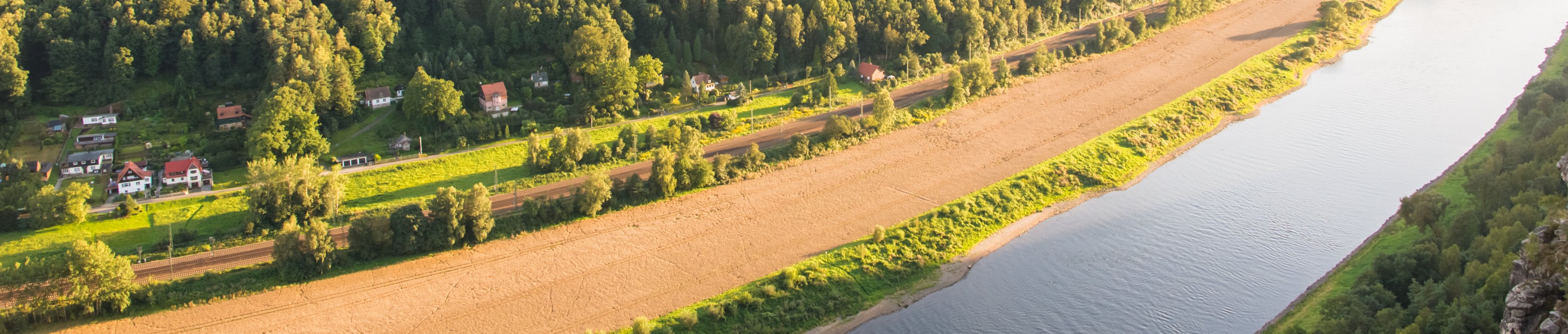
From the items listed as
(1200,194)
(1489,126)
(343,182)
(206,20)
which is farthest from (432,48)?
(1489,126)

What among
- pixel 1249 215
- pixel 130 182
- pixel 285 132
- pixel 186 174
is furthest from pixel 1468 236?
pixel 130 182

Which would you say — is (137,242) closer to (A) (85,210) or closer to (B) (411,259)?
(A) (85,210)

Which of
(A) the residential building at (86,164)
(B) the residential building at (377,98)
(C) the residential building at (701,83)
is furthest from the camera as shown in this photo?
(C) the residential building at (701,83)

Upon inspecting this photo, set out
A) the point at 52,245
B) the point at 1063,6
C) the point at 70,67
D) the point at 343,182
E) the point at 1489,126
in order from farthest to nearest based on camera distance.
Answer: the point at 1063,6
the point at 1489,126
the point at 70,67
the point at 343,182
the point at 52,245

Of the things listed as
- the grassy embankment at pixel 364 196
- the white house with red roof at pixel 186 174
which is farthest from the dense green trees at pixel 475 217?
the white house with red roof at pixel 186 174

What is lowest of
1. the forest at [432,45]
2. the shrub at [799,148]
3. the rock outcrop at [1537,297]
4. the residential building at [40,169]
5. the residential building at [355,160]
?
the rock outcrop at [1537,297]

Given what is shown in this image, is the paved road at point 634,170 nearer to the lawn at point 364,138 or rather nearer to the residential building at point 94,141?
the lawn at point 364,138

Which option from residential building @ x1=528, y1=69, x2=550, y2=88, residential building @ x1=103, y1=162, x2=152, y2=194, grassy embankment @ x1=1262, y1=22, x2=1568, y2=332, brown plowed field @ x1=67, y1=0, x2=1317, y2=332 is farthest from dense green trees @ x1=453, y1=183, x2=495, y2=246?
grassy embankment @ x1=1262, y1=22, x2=1568, y2=332
